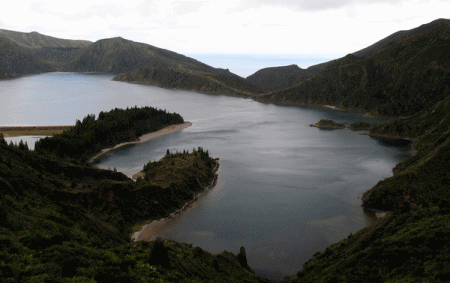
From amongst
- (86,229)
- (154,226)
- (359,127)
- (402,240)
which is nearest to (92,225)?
(86,229)

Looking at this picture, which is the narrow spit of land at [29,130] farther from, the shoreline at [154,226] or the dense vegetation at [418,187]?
the dense vegetation at [418,187]

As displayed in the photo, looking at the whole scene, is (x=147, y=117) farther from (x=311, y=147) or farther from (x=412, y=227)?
(x=412, y=227)

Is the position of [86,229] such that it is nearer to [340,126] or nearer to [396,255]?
[396,255]

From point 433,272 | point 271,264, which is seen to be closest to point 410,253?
point 433,272

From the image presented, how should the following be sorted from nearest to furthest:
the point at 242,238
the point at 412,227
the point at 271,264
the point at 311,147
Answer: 1. the point at 412,227
2. the point at 271,264
3. the point at 242,238
4. the point at 311,147

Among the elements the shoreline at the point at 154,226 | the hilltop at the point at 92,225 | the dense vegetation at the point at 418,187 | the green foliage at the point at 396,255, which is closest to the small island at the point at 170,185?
the shoreline at the point at 154,226

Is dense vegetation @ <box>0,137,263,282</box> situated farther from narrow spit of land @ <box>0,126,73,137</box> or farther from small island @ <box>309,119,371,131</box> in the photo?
small island @ <box>309,119,371,131</box>

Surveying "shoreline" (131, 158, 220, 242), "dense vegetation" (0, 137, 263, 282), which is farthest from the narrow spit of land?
"shoreline" (131, 158, 220, 242)
